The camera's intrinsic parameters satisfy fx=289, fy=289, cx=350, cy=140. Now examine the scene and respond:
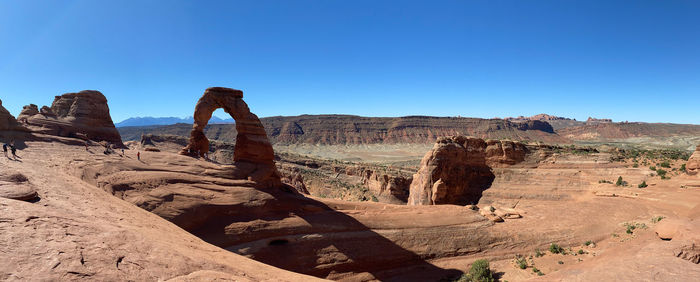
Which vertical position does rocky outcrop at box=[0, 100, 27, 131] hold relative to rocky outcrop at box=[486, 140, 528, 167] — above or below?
above

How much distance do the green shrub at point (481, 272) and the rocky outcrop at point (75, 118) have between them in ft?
88.0

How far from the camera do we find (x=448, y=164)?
91.6 feet

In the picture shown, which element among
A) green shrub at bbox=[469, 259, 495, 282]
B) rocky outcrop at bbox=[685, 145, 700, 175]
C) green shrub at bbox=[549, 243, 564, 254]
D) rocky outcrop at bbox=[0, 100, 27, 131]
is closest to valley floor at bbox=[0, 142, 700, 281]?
green shrub at bbox=[549, 243, 564, 254]

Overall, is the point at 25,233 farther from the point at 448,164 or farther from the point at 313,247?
the point at 448,164

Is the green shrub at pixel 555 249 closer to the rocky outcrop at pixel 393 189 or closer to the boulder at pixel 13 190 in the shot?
the rocky outcrop at pixel 393 189

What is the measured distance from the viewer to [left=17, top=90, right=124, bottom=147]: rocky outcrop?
20.0 metres

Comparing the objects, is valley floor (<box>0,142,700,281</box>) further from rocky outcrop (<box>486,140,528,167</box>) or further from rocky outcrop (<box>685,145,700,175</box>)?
rocky outcrop (<box>486,140,528,167</box>)

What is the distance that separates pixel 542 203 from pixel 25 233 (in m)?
29.8

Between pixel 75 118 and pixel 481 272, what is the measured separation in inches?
1186

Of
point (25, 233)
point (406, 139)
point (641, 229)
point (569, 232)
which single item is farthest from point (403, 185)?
point (406, 139)

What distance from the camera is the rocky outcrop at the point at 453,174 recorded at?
1077 inches

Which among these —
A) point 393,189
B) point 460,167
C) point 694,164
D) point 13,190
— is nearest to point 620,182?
point 694,164

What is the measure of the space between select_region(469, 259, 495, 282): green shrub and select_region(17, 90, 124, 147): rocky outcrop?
26818 millimetres

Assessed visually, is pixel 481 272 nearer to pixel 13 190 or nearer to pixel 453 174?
pixel 453 174
